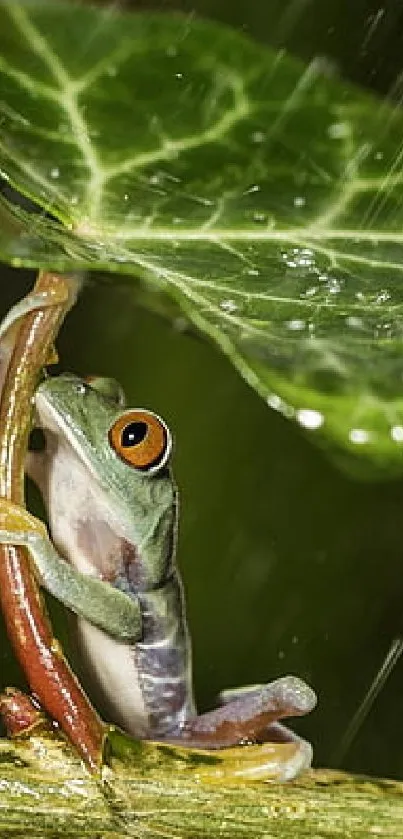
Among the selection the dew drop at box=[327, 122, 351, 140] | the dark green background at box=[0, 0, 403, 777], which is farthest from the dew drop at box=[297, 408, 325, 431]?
the dew drop at box=[327, 122, 351, 140]

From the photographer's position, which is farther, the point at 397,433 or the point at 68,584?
the point at 397,433

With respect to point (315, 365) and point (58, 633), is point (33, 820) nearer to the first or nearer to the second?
point (58, 633)

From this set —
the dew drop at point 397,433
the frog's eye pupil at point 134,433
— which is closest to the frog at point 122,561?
the frog's eye pupil at point 134,433

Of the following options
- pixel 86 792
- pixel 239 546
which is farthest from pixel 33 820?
pixel 239 546

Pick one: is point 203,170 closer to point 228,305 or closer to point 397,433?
point 228,305

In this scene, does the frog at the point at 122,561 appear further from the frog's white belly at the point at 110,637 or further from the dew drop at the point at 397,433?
the dew drop at the point at 397,433

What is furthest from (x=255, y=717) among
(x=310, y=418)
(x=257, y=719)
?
(x=310, y=418)

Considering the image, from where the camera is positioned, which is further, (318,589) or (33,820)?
(318,589)
